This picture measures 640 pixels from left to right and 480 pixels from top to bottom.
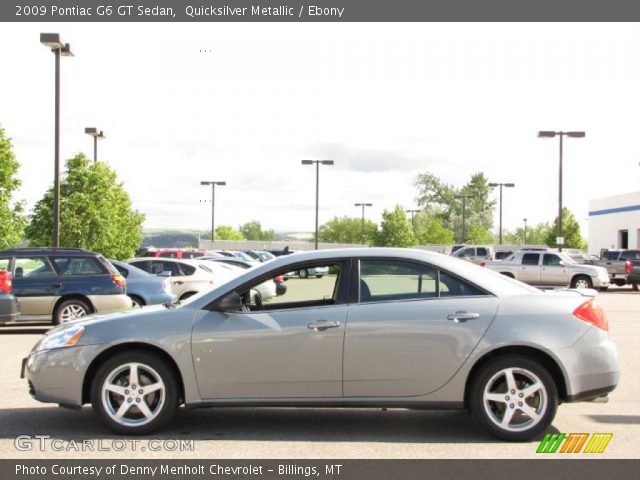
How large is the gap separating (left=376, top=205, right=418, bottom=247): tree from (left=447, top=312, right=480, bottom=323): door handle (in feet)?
277

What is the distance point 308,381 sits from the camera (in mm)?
6500

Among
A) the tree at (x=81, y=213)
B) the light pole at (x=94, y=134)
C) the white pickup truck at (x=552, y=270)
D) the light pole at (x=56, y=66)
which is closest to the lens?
the light pole at (x=56, y=66)

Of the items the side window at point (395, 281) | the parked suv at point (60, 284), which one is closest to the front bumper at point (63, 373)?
the side window at point (395, 281)

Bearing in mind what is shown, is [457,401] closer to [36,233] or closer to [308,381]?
[308,381]

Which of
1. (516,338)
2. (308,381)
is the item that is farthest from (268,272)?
(516,338)

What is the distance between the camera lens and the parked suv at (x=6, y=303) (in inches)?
482

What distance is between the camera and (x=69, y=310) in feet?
47.1

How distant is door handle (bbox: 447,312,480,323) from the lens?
21.4 ft

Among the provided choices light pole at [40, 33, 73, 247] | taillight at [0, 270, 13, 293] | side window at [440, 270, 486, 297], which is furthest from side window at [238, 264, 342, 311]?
light pole at [40, 33, 73, 247]

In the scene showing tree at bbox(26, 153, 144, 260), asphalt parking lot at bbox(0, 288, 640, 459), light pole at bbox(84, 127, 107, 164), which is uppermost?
light pole at bbox(84, 127, 107, 164)

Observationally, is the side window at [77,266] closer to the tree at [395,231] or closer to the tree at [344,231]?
the tree at [395,231]

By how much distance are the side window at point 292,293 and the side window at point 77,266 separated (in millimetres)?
8449

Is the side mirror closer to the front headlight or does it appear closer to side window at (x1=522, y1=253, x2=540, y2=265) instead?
the front headlight

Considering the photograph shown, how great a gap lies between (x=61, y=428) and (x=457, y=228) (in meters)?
120
